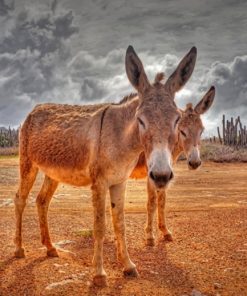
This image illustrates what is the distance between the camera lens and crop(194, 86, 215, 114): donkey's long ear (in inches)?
365

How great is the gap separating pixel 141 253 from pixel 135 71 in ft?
10.8

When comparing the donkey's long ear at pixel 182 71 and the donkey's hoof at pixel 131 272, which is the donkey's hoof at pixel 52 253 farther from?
the donkey's long ear at pixel 182 71

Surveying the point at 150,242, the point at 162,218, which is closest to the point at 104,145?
the point at 150,242

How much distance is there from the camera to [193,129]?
8.79 metres

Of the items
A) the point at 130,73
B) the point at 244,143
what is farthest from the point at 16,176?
the point at 244,143

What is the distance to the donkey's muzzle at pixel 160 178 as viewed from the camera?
418 cm

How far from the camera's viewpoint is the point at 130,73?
16.5ft

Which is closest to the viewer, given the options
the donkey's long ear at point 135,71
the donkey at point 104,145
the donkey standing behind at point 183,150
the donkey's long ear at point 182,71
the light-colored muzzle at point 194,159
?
the donkey at point 104,145

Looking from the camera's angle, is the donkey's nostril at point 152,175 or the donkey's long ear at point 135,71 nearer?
the donkey's nostril at point 152,175

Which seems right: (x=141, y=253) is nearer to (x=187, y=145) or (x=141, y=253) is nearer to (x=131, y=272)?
(x=131, y=272)

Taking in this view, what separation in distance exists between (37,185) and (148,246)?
9003mm

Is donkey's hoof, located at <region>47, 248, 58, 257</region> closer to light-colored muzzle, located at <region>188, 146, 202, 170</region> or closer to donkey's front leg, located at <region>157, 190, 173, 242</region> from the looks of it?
donkey's front leg, located at <region>157, 190, 173, 242</region>

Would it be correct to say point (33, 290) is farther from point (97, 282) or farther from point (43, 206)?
point (43, 206)

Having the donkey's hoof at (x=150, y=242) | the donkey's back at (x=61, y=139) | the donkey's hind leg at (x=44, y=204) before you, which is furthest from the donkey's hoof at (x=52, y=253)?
the donkey's hoof at (x=150, y=242)
